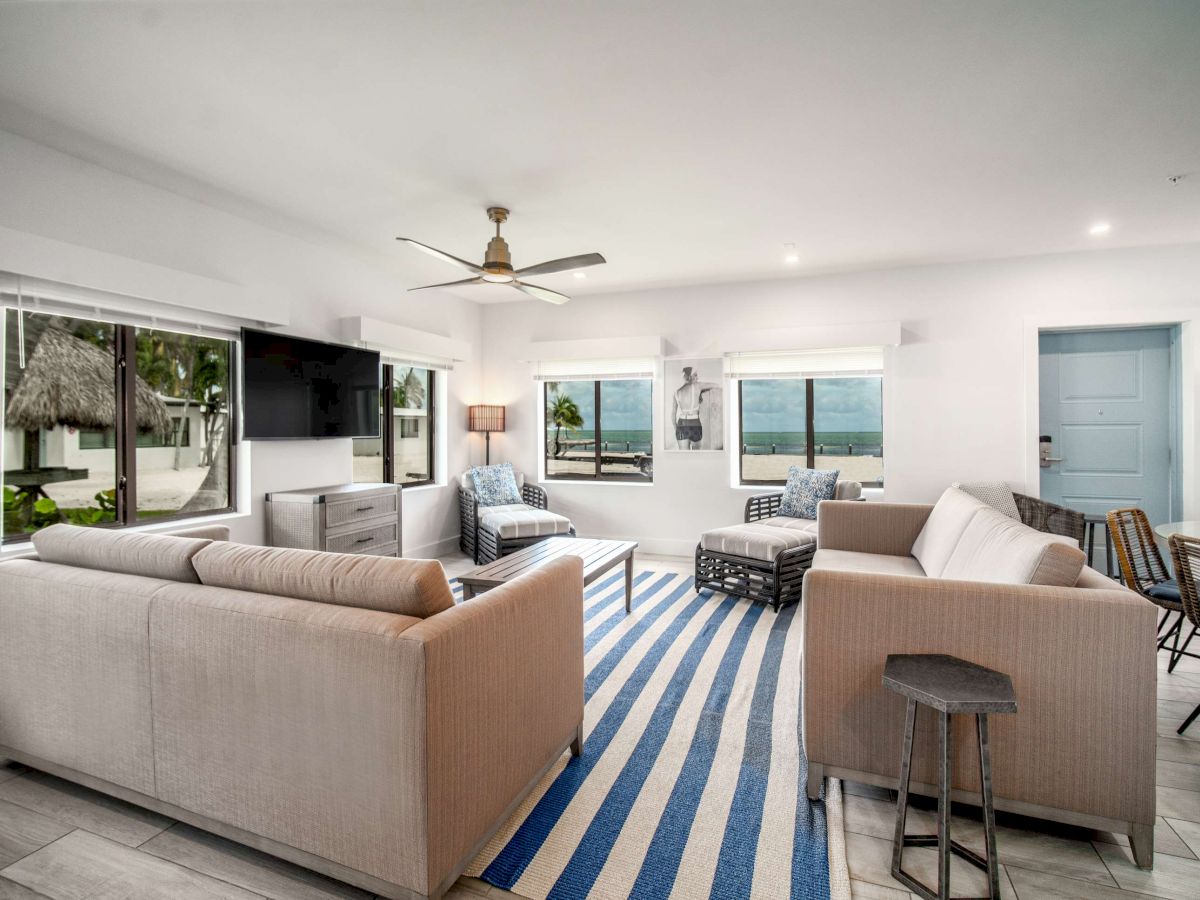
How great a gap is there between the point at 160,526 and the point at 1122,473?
6.60 metres

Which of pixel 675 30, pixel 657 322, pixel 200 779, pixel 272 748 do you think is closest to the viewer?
pixel 272 748

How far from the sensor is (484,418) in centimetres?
581

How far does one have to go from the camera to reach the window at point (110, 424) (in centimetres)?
276

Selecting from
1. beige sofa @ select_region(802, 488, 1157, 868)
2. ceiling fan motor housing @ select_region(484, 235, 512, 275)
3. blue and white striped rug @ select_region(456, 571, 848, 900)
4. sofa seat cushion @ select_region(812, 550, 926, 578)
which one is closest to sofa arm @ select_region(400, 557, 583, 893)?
blue and white striped rug @ select_region(456, 571, 848, 900)

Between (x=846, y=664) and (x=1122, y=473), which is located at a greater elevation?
(x=1122, y=473)

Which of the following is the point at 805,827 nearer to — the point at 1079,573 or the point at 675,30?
the point at 1079,573

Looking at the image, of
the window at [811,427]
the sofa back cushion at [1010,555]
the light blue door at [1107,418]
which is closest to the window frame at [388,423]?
the window at [811,427]

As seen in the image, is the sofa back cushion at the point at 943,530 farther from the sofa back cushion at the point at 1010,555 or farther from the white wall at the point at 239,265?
the white wall at the point at 239,265

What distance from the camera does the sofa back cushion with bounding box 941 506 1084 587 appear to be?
164 cm

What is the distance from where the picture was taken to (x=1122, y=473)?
4.38m

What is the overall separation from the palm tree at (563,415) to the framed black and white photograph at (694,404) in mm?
1010

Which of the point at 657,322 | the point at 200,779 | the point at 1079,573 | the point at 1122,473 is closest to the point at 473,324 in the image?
the point at 657,322

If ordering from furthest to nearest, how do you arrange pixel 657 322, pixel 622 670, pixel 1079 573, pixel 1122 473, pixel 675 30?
pixel 657 322 → pixel 1122 473 → pixel 622 670 → pixel 675 30 → pixel 1079 573

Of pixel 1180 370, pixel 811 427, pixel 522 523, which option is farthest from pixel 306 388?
pixel 1180 370
